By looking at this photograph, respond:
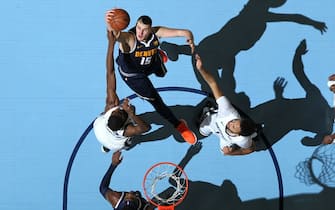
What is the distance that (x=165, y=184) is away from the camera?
3326mm

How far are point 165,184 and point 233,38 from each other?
1.14 m

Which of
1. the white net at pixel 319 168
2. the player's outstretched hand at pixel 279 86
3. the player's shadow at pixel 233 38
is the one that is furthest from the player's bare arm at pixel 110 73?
the white net at pixel 319 168

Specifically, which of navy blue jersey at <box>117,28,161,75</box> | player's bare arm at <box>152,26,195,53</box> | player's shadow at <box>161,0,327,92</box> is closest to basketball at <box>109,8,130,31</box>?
navy blue jersey at <box>117,28,161,75</box>

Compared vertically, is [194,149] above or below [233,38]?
below

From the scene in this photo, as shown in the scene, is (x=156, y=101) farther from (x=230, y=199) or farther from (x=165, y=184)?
(x=230, y=199)

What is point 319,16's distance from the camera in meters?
3.47

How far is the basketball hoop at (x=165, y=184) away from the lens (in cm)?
330

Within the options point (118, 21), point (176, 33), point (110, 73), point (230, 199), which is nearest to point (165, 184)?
point (230, 199)

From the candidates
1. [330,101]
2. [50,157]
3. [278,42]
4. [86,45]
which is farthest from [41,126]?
[330,101]

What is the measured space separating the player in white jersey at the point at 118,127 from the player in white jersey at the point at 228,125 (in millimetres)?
472

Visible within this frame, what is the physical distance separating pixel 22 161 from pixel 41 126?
10.8 inches

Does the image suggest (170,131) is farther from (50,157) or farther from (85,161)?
(50,157)

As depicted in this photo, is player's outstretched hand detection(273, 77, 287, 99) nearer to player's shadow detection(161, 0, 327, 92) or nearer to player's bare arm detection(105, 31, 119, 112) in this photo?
player's shadow detection(161, 0, 327, 92)

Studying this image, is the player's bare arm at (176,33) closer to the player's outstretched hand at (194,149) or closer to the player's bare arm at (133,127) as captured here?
the player's bare arm at (133,127)
